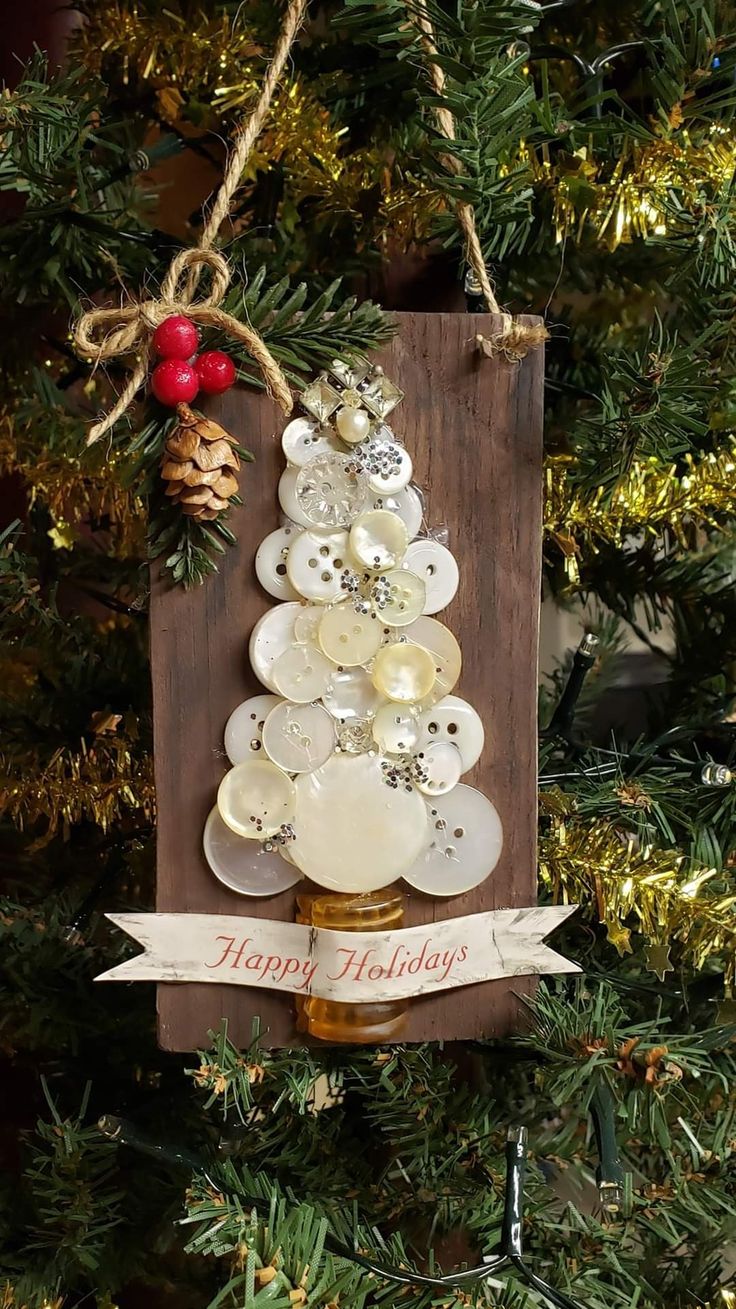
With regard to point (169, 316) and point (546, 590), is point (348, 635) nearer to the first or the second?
point (169, 316)

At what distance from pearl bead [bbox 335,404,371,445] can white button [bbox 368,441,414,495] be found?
1cm


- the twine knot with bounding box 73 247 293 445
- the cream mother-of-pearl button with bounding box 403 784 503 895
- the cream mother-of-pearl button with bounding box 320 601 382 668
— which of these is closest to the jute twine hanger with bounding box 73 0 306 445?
the twine knot with bounding box 73 247 293 445

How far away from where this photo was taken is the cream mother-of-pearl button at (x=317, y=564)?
0.47 meters

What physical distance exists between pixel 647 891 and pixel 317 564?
0.71 ft

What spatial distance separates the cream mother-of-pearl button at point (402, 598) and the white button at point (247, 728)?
0.21 feet

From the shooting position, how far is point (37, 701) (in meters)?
0.62

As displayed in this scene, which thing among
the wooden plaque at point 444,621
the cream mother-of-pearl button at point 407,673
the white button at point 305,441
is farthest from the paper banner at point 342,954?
the white button at point 305,441

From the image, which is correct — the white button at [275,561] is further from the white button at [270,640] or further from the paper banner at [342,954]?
the paper banner at [342,954]

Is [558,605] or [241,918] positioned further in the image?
[558,605]

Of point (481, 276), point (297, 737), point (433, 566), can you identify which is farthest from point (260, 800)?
point (481, 276)

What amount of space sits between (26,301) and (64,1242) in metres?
0.53

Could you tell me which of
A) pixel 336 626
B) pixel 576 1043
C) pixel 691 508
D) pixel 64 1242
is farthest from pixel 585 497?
pixel 64 1242

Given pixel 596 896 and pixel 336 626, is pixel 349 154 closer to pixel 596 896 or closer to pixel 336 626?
pixel 336 626

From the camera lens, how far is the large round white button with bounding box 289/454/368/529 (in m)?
0.47
